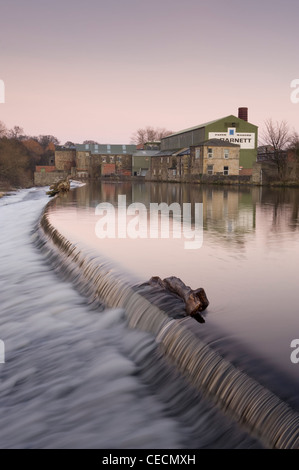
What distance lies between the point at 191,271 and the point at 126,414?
3426 millimetres

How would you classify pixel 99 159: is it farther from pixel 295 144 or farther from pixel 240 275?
pixel 240 275

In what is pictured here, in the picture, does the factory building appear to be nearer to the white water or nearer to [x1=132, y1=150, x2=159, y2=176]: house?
[x1=132, y1=150, x2=159, y2=176]: house

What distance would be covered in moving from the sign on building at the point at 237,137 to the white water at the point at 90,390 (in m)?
53.4

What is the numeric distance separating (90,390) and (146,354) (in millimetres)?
715

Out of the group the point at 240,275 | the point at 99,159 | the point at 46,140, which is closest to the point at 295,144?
the point at 240,275

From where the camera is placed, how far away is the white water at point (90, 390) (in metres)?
3.37

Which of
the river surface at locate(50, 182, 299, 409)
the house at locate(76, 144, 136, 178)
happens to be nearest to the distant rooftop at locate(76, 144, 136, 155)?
the house at locate(76, 144, 136, 178)

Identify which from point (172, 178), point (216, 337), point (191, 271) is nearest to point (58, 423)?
point (216, 337)

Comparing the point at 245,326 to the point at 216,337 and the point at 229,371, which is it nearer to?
the point at 216,337

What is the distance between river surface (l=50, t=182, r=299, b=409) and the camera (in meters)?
3.77

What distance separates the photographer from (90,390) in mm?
4145

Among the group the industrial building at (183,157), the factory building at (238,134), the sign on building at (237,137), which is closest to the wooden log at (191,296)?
the industrial building at (183,157)

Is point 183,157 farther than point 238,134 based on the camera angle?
Yes

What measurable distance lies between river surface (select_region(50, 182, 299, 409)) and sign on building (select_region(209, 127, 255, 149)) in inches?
1789
